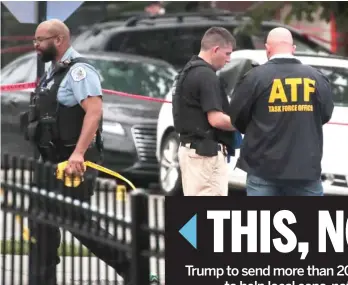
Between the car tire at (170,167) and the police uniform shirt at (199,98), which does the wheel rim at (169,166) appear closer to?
the car tire at (170,167)

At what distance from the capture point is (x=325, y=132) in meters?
10.7

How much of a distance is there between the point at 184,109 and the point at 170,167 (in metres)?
4.06

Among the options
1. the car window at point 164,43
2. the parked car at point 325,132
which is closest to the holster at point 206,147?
the parked car at point 325,132

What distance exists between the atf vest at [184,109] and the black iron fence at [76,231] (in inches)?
68.9

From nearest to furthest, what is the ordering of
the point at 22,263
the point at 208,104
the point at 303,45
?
1. the point at 22,263
2. the point at 208,104
3. the point at 303,45

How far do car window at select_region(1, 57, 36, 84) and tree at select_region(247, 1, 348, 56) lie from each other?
2605 mm

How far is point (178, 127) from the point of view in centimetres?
848

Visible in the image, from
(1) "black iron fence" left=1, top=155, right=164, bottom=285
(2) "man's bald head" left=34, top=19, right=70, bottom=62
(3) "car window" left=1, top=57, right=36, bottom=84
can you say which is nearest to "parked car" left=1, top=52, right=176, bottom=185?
(3) "car window" left=1, top=57, right=36, bottom=84

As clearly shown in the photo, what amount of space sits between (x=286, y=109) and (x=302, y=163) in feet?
1.12

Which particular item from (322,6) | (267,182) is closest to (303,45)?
(322,6)

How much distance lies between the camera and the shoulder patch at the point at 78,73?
24.3 feet

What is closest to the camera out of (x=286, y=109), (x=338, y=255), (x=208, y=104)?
(x=338, y=255)

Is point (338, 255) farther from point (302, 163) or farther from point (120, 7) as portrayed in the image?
point (120, 7)

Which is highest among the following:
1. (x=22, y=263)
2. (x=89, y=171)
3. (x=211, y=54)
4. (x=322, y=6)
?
(x=322, y=6)
